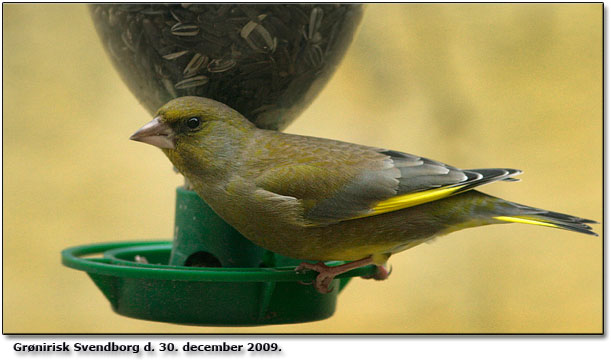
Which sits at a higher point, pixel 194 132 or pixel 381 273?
pixel 194 132

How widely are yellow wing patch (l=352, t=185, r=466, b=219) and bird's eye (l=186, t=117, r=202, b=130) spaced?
0.76 m

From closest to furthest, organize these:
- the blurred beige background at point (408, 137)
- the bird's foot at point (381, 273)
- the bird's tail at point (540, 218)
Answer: the bird's tail at point (540, 218) < the bird's foot at point (381, 273) < the blurred beige background at point (408, 137)

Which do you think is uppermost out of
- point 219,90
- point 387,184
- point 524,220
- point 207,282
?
point 219,90

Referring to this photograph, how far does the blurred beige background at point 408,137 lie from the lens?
5.75 meters

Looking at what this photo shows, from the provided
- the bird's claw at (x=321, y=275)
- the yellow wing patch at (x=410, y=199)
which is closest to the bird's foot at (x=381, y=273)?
the bird's claw at (x=321, y=275)

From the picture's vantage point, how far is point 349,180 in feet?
11.3

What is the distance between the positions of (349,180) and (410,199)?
0.86 ft

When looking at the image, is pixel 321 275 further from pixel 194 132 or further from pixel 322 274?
pixel 194 132

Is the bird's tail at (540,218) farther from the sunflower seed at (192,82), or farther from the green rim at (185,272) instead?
the sunflower seed at (192,82)

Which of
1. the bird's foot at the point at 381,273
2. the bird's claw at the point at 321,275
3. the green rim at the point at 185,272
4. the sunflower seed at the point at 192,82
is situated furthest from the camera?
the bird's foot at the point at 381,273

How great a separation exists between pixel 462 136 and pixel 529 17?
3.10ft

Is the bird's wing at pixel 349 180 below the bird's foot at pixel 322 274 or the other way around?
the other way around

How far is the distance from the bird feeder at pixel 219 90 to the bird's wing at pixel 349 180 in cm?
33

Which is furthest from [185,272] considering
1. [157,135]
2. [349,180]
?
[349,180]
